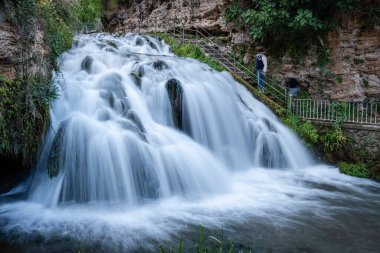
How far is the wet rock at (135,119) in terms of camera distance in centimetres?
766

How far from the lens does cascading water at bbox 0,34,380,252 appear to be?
5.29 m

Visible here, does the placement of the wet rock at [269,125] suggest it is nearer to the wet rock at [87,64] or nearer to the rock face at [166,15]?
the wet rock at [87,64]

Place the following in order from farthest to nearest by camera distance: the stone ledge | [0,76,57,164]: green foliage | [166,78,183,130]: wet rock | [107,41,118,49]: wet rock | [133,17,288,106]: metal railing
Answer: [107,41,118,49]: wet rock < [133,17,288,106]: metal railing < the stone ledge < [166,78,183,130]: wet rock < [0,76,57,164]: green foliage

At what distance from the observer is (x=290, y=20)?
12.3 m

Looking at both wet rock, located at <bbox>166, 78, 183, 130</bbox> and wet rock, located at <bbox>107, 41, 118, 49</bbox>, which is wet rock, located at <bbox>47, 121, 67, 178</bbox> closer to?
wet rock, located at <bbox>166, 78, 183, 130</bbox>

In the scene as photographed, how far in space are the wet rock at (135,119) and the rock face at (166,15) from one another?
9.04 meters

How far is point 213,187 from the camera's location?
7.23 meters

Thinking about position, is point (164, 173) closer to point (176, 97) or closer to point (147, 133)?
point (147, 133)

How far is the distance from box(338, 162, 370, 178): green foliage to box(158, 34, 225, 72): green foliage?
17.9 feet

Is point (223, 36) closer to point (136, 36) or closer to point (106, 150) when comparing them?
point (136, 36)

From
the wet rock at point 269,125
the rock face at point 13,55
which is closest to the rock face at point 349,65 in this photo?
the wet rock at point 269,125

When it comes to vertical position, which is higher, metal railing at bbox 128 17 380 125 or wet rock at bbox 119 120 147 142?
metal railing at bbox 128 17 380 125

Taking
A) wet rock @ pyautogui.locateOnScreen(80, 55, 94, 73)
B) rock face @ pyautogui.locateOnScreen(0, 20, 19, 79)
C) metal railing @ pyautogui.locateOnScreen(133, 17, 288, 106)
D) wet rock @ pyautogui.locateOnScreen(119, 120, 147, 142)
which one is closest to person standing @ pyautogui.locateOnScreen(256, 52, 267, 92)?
metal railing @ pyautogui.locateOnScreen(133, 17, 288, 106)

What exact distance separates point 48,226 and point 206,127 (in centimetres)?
521
